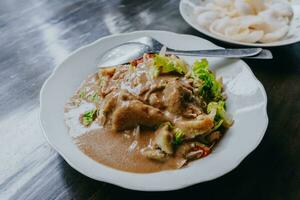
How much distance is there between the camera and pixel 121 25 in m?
2.26

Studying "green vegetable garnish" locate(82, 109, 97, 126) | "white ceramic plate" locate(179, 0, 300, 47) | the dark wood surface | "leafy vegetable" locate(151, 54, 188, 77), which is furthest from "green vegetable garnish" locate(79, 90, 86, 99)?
"white ceramic plate" locate(179, 0, 300, 47)

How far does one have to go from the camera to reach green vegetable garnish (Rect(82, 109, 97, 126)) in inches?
57.0

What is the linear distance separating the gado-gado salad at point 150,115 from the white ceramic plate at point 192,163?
0.04 metres

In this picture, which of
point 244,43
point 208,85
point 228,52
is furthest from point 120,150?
point 244,43

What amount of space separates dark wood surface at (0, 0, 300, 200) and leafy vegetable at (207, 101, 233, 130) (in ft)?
0.52

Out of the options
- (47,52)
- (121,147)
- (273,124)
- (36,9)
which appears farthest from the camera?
(36,9)

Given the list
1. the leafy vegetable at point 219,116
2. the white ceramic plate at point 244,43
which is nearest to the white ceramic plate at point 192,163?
the leafy vegetable at point 219,116

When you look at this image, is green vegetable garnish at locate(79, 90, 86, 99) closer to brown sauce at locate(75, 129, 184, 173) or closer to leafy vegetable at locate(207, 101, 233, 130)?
brown sauce at locate(75, 129, 184, 173)

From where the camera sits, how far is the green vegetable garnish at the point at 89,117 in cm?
145

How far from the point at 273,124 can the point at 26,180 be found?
1027mm

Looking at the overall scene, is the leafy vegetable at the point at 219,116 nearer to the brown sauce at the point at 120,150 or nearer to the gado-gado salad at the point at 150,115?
the gado-gado salad at the point at 150,115

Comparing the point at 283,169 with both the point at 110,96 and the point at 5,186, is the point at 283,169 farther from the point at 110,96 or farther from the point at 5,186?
the point at 5,186

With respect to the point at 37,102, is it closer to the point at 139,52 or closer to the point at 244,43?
the point at 139,52

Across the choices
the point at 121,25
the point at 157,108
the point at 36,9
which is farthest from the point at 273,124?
the point at 36,9
